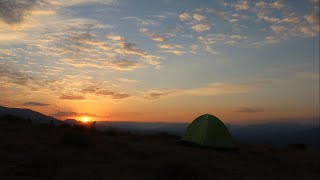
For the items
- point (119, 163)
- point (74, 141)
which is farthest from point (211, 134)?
point (119, 163)

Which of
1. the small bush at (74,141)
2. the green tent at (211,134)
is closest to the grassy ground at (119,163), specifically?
the small bush at (74,141)

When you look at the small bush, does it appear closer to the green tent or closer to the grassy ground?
the grassy ground

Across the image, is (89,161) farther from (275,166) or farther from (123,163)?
(275,166)

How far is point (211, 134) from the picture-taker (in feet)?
76.9

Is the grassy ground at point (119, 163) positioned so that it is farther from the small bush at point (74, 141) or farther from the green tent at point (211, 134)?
the green tent at point (211, 134)

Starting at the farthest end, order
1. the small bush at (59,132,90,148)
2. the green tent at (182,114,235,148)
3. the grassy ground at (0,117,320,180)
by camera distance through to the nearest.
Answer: the green tent at (182,114,235,148) < the small bush at (59,132,90,148) < the grassy ground at (0,117,320,180)

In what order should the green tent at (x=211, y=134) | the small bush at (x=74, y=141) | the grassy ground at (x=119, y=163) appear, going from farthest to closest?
the green tent at (x=211, y=134) → the small bush at (x=74, y=141) → the grassy ground at (x=119, y=163)

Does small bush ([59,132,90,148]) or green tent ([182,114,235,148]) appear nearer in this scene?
small bush ([59,132,90,148])

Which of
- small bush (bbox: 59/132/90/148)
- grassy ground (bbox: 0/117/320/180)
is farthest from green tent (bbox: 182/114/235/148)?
small bush (bbox: 59/132/90/148)

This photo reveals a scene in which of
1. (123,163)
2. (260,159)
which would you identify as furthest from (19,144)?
(260,159)

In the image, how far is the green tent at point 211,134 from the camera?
23234mm

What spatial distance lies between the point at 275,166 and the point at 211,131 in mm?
6798

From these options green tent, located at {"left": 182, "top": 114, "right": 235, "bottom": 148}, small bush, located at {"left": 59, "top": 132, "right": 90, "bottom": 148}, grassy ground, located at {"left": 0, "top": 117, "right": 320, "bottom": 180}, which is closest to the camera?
grassy ground, located at {"left": 0, "top": 117, "right": 320, "bottom": 180}

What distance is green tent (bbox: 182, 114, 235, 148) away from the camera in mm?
23234
